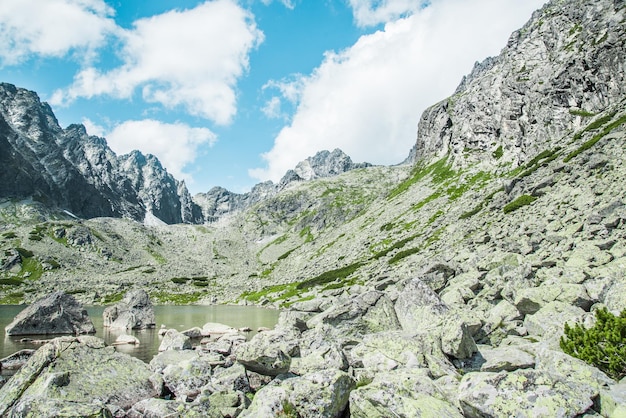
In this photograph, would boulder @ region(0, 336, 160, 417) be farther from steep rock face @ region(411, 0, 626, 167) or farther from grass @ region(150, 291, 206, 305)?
grass @ region(150, 291, 206, 305)

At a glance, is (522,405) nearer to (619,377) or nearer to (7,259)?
(619,377)

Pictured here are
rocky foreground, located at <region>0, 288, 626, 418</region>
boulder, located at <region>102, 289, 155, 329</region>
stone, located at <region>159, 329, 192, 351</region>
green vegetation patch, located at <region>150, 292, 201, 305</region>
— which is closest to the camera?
rocky foreground, located at <region>0, 288, 626, 418</region>

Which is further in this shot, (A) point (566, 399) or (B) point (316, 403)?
(B) point (316, 403)

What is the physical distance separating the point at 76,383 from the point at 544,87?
118718 millimetres

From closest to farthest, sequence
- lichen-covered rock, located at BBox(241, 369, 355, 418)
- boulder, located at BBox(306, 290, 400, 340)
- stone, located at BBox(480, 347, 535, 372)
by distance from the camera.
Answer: lichen-covered rock, located at BBox(241, 369, 355, 418)
stone, located at BBox(480, 347, 535, 372)
boulder, located at BBox(306, 290, 400, 340)

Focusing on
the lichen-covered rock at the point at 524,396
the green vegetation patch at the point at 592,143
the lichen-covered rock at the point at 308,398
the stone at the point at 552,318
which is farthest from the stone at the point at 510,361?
the green vegetation patch at the point at 592,143

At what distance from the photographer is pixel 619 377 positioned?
36.6 ft

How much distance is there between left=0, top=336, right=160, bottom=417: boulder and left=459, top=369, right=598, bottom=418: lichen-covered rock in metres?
11.2

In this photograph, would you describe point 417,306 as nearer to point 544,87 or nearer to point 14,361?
point 14,361

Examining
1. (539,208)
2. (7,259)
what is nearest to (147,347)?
(539,208)

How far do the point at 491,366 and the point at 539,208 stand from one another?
4336cm

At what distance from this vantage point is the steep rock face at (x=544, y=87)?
86.5 m

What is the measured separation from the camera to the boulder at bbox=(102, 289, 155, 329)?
48594 millimetres

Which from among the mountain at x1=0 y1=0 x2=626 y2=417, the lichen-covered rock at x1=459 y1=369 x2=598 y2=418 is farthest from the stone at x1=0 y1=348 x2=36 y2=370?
the lichen-covered rock at x1=459 y1=369 x2=598 y2=418
